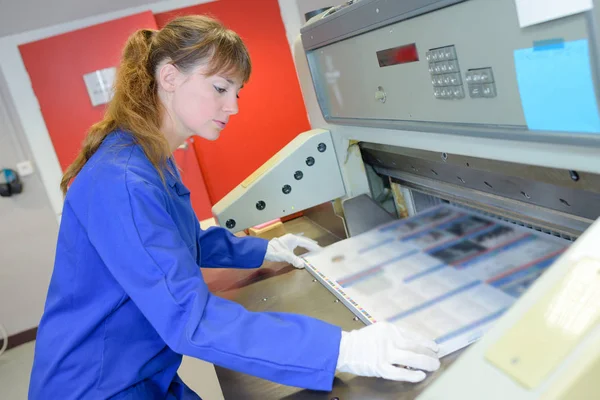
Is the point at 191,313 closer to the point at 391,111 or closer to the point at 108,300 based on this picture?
the point at 108,300

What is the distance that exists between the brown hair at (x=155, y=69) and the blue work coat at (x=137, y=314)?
0.05 metres

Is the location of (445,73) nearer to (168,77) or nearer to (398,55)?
(398,55)

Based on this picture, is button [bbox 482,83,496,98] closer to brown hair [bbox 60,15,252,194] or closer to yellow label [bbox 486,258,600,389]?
yellow label [bbox 486,258,600,389]

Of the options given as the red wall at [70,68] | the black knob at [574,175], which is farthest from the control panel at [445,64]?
the red wall at [70,68]

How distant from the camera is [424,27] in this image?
95 centimetres

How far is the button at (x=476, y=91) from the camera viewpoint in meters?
0.86

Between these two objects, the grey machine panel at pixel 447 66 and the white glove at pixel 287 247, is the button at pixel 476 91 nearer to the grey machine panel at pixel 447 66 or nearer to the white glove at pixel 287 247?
the grey machine panel at pixel 447 66

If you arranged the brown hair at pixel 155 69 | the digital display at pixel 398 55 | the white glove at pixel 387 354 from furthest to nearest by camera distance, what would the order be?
1. the brown hair at pixel 155 69
2. the digital display at pixel 398 55
3. the white glove at pixel 387 354

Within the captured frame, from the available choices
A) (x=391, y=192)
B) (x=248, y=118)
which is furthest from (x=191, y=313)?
(x=248, y=118)

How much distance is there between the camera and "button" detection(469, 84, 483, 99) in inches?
33.9

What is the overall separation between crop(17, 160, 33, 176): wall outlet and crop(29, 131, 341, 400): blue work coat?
10.3 feet

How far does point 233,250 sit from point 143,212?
679 millimetres

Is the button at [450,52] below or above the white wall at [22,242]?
above

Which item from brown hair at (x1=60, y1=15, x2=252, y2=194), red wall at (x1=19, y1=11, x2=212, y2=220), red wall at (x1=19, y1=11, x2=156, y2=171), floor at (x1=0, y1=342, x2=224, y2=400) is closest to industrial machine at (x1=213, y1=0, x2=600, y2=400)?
brown hair at (x1=60, y1=15, x2=252, y2=194)
